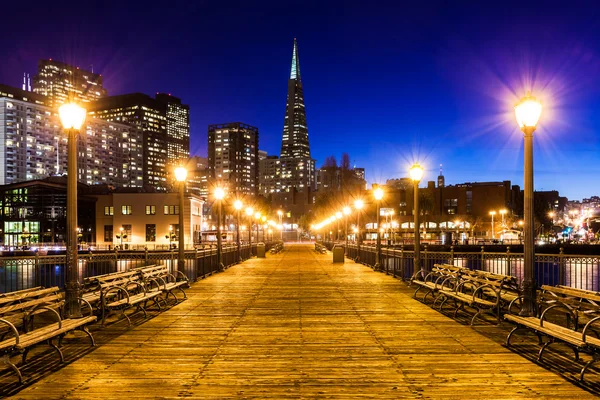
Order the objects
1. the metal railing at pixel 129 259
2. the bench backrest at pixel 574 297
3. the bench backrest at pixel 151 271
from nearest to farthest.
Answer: the bench backrest at pixel 574 297 → the bench backrest at pixel 151 271 → the metal railing at pixel 129 259

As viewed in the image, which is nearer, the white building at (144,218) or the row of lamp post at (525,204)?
the row of lamp post at (525,204)

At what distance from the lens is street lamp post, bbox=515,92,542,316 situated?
9.95 meters

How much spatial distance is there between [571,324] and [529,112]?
14.4 feet

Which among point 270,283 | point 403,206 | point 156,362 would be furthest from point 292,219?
point 156,362

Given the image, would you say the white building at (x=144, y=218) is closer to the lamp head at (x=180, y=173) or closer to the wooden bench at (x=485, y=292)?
the lamp head at (x=180, y=173)

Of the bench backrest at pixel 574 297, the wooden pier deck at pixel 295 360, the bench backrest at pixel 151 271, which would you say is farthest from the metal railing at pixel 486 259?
the bench backrest at pixel 151 271

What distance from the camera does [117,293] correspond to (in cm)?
1245

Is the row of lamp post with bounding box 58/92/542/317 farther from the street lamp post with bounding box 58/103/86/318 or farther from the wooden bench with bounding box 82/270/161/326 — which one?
the wooden bench with bounding box 82/270/161/326

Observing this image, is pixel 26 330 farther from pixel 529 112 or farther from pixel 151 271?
pixel 529 112

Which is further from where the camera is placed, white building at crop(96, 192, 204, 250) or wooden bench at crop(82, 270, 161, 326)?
white building at crop(96, 192, 204, 250)

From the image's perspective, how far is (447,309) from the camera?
12539mm

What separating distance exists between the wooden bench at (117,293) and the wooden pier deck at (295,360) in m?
0.48

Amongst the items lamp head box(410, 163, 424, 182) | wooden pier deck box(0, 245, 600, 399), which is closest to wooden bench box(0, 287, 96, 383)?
wooden pier deck box(0, 245, 600, 399)

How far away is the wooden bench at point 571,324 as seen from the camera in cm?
667
